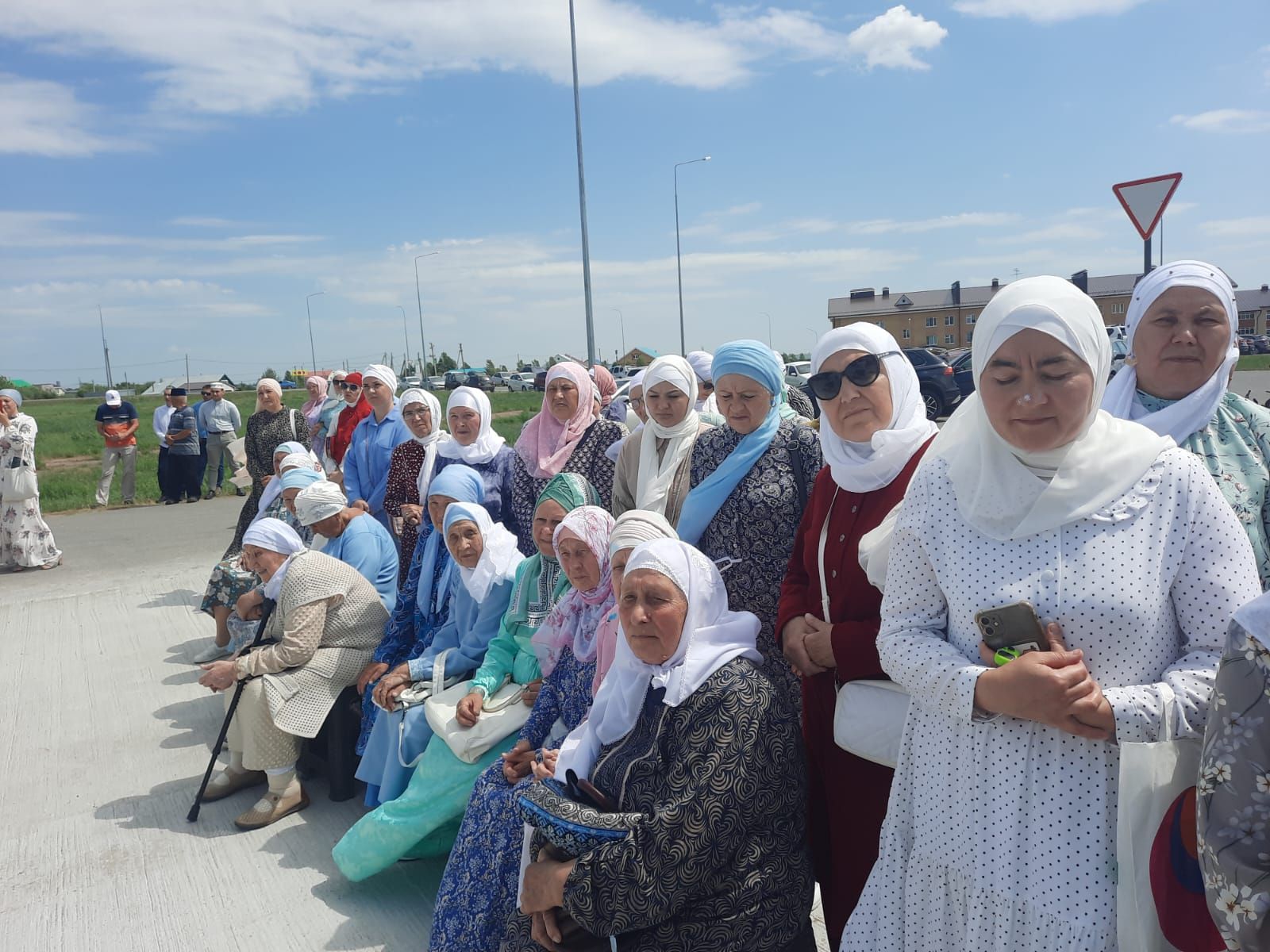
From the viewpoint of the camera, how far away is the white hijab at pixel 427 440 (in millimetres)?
5738

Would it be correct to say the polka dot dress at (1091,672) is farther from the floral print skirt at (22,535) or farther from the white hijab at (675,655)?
the floral print skirt at (22,535)

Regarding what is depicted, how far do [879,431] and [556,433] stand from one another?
2.79m

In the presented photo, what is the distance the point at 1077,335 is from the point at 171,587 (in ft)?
27.6

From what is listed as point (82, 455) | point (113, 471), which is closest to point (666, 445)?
point (113, 471)

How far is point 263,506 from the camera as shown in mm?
6578

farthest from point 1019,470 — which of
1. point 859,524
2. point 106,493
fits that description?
point 106,493

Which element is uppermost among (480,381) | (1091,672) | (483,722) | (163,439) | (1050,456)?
(1050,456)

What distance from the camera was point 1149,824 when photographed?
1.50 m

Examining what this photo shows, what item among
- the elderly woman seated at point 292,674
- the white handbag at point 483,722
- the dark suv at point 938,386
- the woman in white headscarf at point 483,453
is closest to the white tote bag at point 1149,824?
the white handbag at point 483,722

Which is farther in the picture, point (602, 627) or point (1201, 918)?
point (602, 627)

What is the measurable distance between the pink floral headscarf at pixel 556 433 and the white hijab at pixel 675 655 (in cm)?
239

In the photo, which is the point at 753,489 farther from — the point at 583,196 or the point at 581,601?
the point at 583,196

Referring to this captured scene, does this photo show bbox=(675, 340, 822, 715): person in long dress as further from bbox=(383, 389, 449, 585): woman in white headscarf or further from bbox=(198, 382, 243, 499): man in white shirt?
bbox=(198, 382, 243, 499): man in white shirt

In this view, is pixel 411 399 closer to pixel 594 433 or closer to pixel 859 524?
pixel 594 433
